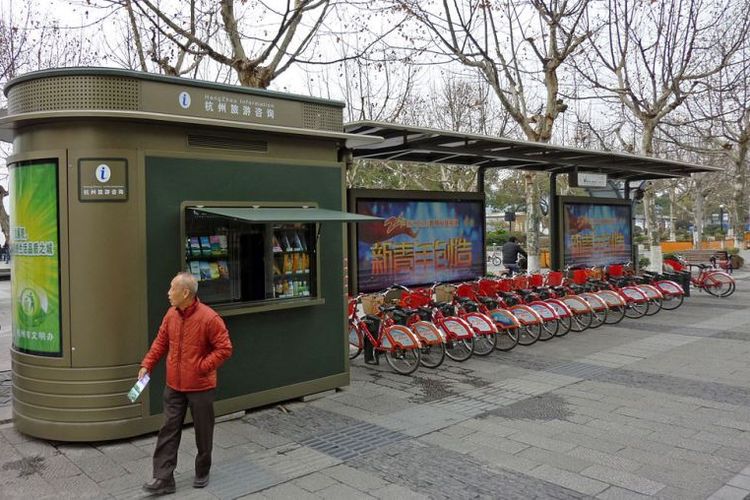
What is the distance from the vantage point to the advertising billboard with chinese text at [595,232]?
1291 cm

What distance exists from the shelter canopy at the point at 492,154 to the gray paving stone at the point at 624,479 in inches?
167

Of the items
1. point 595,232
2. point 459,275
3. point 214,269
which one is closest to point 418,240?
point 459,275

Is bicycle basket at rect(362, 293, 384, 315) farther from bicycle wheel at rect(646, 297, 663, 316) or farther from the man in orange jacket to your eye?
bicycle wheel at rect(646, 297, 663, 316)

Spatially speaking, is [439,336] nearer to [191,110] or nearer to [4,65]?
[191,110]

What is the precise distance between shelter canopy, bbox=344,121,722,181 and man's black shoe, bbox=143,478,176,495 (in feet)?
13.7

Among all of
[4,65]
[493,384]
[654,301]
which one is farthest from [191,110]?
[4,65]

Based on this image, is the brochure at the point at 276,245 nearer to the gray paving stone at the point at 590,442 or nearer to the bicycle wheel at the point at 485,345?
the gray paving stone at the point at 590,442

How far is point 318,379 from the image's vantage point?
6652 millimetres

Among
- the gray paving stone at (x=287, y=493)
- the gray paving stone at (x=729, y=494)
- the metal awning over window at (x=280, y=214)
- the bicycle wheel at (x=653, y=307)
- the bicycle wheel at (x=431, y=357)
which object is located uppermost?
the metal awning over window at (x=280, y=214)

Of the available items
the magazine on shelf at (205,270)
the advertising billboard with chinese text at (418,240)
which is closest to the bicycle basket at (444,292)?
the advertising billboard with chinese text at (418,240)

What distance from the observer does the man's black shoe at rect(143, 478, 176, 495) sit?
4246 millimetres

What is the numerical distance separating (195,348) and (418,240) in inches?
233

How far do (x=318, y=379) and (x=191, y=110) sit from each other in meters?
2.99

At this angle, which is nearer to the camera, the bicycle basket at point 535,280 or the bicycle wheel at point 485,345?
the bicycle wheel at point 485,345
